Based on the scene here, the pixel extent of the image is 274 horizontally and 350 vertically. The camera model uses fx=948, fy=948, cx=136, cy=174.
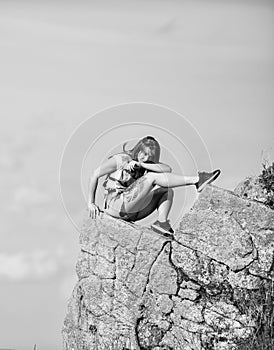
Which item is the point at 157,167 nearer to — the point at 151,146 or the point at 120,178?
the point at 151,146

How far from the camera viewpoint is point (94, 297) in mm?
12906

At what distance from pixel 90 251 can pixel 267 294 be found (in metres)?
2.53

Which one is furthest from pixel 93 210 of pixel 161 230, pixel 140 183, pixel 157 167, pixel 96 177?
pixel 157 167

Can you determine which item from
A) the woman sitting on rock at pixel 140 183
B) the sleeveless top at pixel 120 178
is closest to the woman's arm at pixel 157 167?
the woman sitting on rock at pixel 140 183

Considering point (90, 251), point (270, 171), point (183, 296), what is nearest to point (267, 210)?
point (270, 171)

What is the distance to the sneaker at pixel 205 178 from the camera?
12578 mm

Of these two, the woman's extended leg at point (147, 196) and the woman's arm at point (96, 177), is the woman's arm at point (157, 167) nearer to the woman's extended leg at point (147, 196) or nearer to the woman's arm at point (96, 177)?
the woman's extended leg at point (147, 196)

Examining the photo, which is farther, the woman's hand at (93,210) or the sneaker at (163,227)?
the woman's hand at (93,210)

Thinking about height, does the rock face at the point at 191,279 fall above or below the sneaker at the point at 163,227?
below

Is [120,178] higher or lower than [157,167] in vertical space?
higher

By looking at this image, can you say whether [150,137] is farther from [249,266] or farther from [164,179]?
[249,266]

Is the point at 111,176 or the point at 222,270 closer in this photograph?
the point at 222,270

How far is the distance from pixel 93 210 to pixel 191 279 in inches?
69.0

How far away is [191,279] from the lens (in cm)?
1231
